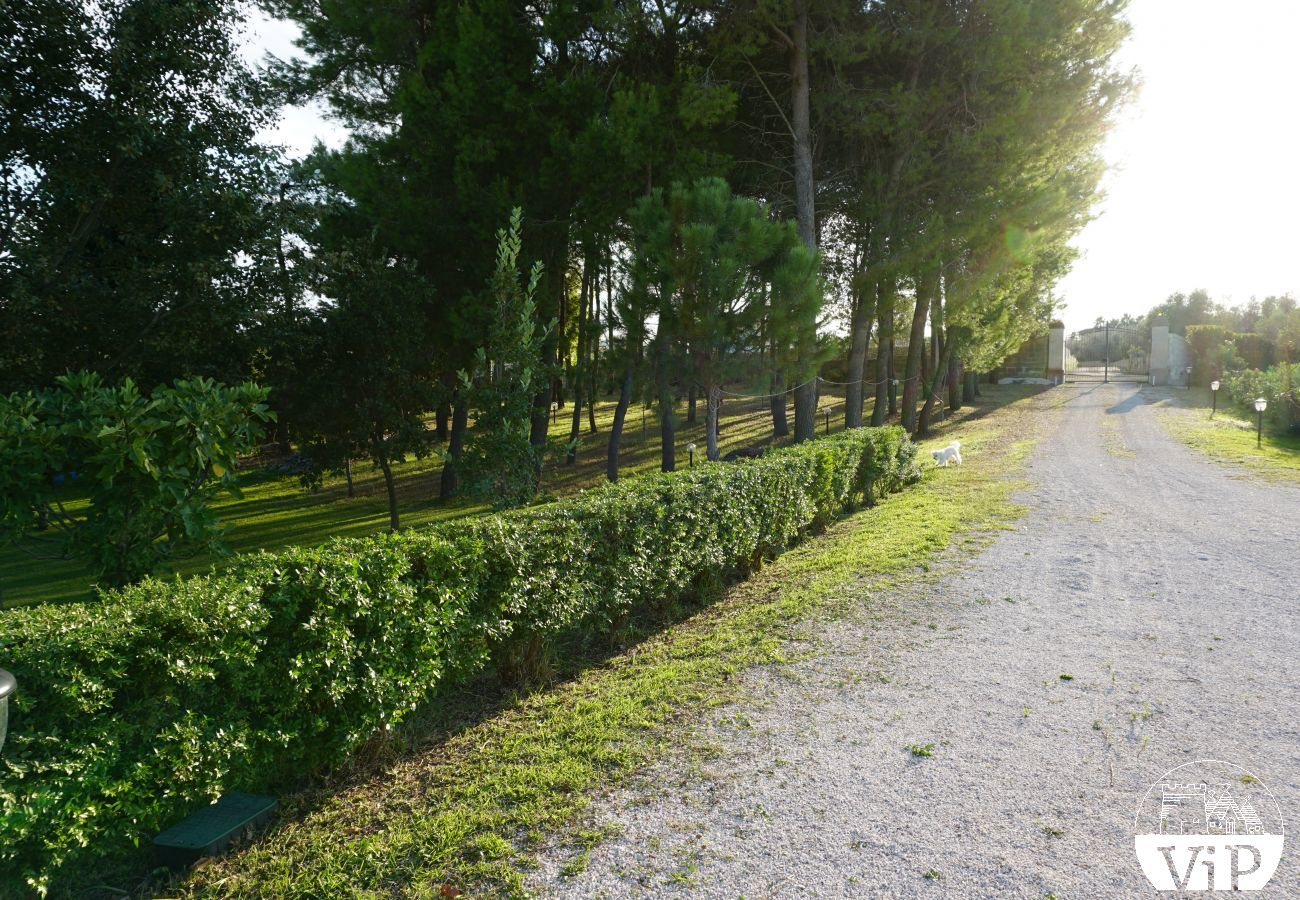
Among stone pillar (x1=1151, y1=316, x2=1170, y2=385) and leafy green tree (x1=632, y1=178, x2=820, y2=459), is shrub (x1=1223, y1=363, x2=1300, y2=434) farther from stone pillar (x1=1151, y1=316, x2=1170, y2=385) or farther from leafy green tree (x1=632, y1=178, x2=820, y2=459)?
stone pillar (x1=1151, y1=316, x2=1170, y2=385)

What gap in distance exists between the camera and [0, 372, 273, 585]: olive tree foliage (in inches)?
176

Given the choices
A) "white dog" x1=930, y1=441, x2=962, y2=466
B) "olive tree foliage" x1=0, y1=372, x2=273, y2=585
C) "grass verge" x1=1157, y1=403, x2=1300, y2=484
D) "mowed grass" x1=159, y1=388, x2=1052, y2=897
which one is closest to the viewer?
"mowed grass" x1=159, y1=388, x2=1052, y2=897

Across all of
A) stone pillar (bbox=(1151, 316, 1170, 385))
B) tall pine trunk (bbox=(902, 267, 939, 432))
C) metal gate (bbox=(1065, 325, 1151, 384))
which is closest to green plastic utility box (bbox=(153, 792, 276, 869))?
tall pine trunk (bbox=(902, 267, 939, 432))

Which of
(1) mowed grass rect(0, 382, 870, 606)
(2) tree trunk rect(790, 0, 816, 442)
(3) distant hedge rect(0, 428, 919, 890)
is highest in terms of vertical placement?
(2) tree trunk rect(790, 0, 816, 442)

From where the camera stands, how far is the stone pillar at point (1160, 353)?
37031 mm

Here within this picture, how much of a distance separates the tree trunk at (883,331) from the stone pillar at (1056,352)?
18.5 m

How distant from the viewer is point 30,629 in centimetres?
273

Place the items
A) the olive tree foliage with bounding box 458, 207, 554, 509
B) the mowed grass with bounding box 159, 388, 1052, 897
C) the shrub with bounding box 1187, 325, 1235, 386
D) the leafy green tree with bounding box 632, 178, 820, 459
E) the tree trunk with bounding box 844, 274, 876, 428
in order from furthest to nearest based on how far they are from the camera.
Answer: the shrub with bounding box 1187, 325, 1235, 386 → the tree trunk with bounding box 844, 274, 876, 428 → the leafy green tree with bounding box 632, 178, 820, 459 → the olive tree foliage with bounding box 458, 207, 554, 509 → the mowed grass with bounding box 159, 388, 1052, 897

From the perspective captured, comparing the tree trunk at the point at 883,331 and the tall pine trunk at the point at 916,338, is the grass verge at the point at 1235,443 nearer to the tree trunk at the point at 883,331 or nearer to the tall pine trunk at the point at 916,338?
the tall pine trunk at the point at 916,338

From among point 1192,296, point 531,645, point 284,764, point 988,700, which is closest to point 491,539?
point 531,645

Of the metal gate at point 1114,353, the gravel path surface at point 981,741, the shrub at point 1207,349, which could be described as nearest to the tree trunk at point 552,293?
the gravel path surface at point 981,741

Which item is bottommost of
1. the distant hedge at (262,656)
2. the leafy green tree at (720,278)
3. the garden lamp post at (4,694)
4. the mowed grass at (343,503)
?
the mowed grass at (343,503)

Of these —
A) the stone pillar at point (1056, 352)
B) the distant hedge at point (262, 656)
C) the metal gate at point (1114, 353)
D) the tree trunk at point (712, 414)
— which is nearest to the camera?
the distant hedge at point (262, 656)

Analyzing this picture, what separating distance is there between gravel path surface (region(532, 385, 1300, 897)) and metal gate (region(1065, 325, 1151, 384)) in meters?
38.8
